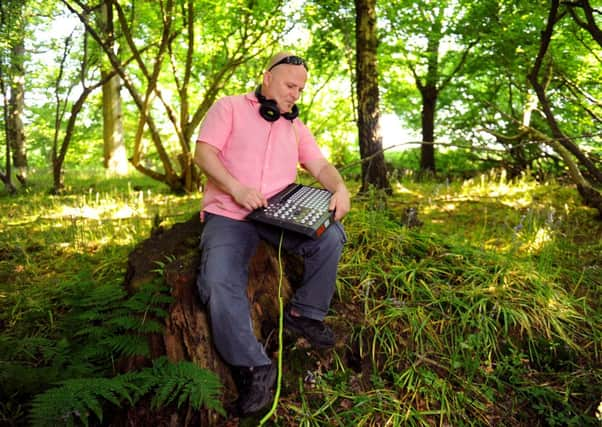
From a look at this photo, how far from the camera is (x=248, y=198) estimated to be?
201 centimetres

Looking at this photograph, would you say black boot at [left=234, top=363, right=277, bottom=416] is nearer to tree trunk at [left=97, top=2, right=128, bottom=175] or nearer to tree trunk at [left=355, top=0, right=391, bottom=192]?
tree trunk at [left=355, top=0, right=391, bottom=192]

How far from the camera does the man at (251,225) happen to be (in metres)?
1.79

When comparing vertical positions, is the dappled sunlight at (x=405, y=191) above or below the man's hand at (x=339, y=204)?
below

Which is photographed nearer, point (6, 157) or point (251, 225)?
point (251, 225)

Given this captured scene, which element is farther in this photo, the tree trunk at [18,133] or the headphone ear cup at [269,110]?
the tree trunk at [18,133]

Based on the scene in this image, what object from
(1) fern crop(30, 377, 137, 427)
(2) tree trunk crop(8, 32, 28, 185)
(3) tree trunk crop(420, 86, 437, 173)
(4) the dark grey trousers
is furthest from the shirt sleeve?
(3) tree trunk crop(420, 86, 437, 173)

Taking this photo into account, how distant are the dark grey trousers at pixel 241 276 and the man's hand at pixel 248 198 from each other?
0.16 meters

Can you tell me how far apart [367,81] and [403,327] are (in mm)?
3431

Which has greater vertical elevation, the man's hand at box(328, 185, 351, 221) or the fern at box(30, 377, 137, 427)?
the man's hand at box(328, 185, 351, 221)

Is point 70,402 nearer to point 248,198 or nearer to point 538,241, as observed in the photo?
point 248,198

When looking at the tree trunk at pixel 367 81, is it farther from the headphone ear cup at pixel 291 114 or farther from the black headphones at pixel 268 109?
the black headphones at pixel 268 109

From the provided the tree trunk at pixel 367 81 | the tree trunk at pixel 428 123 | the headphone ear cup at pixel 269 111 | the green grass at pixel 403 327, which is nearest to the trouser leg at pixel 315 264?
the green grass at pixel 403 327

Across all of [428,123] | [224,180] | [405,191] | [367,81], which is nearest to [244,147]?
[224,180]

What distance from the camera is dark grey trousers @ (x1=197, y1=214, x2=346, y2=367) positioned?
70.1 inches
